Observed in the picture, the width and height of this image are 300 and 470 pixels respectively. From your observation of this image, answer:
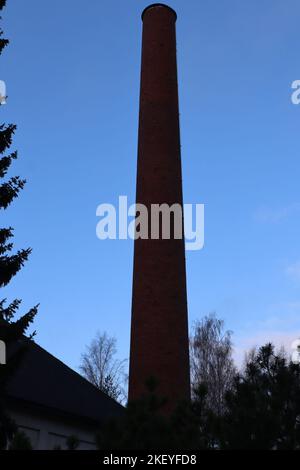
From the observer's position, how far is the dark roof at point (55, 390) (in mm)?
13023

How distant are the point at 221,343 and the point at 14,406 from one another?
16492mm

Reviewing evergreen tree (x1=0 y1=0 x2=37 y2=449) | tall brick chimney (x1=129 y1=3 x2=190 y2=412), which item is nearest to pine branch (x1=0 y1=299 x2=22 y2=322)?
evergreen tree (x1=0 y1=0 x2=37 y2=449)

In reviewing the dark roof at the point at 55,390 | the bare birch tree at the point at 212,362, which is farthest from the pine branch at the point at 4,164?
the bare birch tree at the point at 212,362

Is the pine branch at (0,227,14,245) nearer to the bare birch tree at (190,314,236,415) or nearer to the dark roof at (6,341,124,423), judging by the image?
the dark roof at (6,341,124,423)

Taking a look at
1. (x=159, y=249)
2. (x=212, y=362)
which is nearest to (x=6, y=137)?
(x=159, y=249)

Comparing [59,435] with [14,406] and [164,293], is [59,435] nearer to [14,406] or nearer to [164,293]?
[14,406]

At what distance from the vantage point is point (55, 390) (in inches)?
563

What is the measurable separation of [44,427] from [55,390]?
1.30m

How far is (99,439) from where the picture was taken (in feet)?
15.7

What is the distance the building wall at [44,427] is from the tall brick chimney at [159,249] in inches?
63.9

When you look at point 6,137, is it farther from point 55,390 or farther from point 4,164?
point 55,390

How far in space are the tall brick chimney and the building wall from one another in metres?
1.62

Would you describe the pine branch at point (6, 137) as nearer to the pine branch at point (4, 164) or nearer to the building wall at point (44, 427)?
the pine branch at point (4, 164)
